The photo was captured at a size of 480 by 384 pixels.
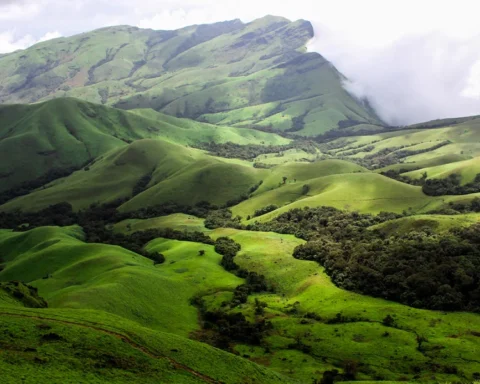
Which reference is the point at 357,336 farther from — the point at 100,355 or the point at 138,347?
the point at 100,355

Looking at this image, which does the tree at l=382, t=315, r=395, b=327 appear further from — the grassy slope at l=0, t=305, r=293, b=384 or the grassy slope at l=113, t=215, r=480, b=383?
the grassy slope at l=0, t=305, r=293, b=384

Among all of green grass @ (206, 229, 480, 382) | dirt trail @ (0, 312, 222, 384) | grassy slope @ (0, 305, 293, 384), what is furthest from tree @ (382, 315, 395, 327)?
dirt trail @ (0, 312, 222, 384)

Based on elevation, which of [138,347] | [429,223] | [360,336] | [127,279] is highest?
[429,223]

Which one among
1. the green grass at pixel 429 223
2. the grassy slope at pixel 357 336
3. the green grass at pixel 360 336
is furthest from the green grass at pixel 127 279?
the green grass at pixel 429 223

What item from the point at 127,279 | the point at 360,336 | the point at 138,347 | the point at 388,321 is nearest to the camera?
the point at 138,347

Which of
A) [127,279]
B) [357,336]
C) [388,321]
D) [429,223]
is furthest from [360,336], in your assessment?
[429,223]

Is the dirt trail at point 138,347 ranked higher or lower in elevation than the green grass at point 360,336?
higher

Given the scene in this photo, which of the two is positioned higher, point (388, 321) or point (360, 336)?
point (388, 321)

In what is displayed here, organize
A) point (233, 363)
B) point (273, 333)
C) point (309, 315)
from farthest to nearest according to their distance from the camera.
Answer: point (309, 315)
point (273, 333)
point (233, 363)

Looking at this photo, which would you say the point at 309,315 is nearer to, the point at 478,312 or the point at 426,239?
the point at 478,312

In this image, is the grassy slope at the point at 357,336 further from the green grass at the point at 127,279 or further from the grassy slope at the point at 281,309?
the green grass at the point at 127,279

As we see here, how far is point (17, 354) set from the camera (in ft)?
181

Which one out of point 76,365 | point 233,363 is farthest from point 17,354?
point 233,363

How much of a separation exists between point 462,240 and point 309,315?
64999mm
